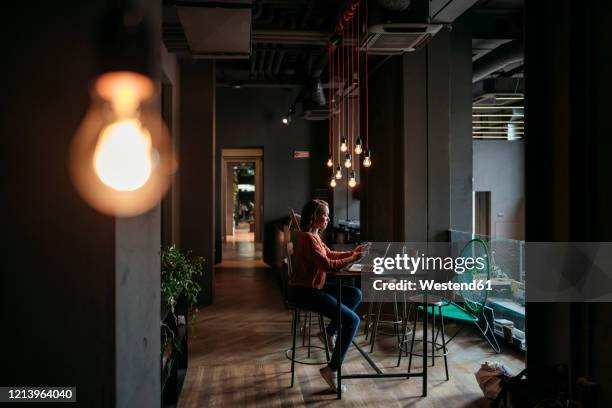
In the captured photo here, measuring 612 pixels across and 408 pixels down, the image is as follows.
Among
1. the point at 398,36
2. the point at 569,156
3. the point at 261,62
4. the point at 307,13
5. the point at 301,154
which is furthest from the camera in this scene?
the point at 301,154

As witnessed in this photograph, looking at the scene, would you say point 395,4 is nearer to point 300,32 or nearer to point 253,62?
point 300,32

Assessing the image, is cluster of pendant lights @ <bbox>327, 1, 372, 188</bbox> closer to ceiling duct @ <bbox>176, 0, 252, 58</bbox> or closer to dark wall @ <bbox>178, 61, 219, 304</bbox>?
ceiling duct @ <bbox>176, 0, 252, 58</bbox>

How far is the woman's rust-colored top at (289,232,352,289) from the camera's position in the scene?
152 inches

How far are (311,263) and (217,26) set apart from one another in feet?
6.62

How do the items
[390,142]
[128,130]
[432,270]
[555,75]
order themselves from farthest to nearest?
[390,142]
[432,270]
[555,75]
[128,130]

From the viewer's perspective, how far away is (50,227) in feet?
5.80

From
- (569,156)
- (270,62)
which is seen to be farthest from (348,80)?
(569,156)

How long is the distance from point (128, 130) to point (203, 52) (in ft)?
9.44

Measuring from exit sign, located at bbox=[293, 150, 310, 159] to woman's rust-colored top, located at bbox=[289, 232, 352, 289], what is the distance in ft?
22.4

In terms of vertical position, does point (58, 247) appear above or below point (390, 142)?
below

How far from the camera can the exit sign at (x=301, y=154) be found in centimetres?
1071

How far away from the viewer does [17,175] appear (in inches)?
69.1

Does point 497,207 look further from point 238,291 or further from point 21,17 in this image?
point 21,17

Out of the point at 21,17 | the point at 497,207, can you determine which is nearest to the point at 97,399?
the point at 21,17
